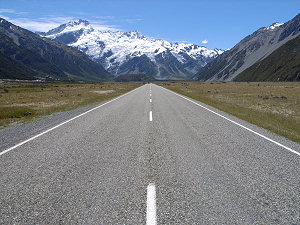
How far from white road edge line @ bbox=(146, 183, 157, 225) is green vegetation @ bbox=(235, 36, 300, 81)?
146m

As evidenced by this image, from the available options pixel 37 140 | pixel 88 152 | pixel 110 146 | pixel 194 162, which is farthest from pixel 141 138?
pixel 37 140

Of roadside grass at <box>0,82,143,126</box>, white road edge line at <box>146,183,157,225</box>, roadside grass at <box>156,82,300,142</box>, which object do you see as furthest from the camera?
roadside grass at <box>0,82,143,126</box>

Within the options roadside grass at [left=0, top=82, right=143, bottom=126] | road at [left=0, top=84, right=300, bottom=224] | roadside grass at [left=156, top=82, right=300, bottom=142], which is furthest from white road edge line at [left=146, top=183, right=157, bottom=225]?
roadside grass at [left=0, top=82, right=143, bottom=126]

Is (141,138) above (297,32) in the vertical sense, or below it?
below

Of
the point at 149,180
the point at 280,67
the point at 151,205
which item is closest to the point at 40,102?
the point at 149,180

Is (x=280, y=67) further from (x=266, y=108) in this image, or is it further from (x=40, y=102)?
(x=40, y=102)

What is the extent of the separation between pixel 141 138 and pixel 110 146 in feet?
4.86

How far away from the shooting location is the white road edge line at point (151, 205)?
353cm

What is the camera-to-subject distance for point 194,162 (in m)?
6.00

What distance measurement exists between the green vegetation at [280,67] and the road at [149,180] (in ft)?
469

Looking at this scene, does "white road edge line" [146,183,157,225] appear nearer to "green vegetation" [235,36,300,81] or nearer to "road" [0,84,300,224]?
"road" [0,84,300,224]

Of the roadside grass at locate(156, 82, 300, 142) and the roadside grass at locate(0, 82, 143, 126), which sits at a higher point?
the roadside grass at locate(156, 82, 300, 142)

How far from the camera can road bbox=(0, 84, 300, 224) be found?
3693mm

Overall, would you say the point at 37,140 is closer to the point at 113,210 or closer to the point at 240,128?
the point at 113,210
